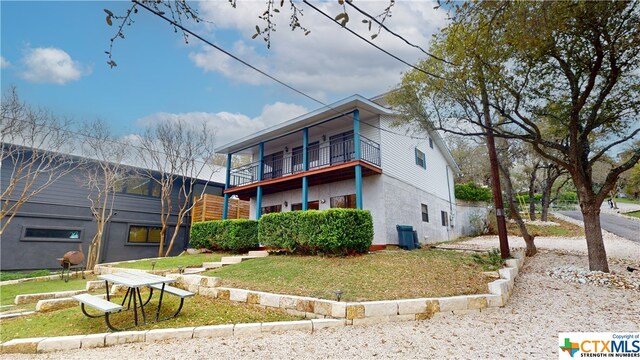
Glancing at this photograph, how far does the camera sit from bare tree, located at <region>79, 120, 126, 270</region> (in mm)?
13852

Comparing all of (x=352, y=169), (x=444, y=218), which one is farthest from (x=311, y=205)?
(x=444, y=218)

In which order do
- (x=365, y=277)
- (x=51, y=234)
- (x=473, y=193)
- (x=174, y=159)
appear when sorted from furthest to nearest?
(x=473, y=193) < (x=174, y=159) < (x=51, y=234) < (x=365, y=277)

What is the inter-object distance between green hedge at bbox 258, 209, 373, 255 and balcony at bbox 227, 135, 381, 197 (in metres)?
2.23

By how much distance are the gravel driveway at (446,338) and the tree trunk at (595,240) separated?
4.95ft

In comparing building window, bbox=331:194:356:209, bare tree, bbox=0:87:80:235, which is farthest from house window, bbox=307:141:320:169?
bare tree, bbox=0:87:80:235

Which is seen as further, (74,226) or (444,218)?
(444,218)

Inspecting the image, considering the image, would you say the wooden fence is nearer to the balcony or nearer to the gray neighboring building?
the gray neighboring building

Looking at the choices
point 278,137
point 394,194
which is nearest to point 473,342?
point 394,194

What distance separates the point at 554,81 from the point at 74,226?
18.9 m

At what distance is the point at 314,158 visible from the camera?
14.5 m

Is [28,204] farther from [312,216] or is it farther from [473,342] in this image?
[473,342]

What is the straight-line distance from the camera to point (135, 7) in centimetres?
241

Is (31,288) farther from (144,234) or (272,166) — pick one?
(272,166)

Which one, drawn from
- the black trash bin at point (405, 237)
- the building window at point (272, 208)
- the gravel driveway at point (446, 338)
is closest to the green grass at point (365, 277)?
the gravel driveway at point (446, 338)
